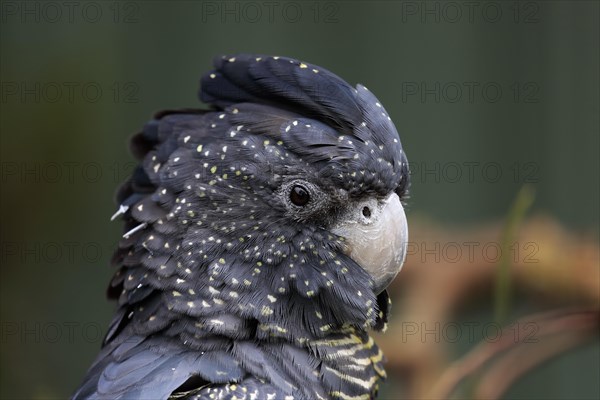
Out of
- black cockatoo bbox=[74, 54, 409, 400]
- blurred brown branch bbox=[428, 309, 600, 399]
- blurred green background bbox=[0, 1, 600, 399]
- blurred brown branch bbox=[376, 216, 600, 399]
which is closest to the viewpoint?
black cockatoo bbox=[74, 54, 409, 400]

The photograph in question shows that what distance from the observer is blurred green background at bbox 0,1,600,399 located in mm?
4805

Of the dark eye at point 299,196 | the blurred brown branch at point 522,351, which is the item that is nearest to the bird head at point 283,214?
the dark eye at point 299,196

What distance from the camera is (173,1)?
5254mm

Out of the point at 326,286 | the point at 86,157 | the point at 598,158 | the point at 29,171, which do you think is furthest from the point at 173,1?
the point at 326,286

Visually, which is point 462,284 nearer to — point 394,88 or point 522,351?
point 522,351

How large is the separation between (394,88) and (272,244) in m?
3.14

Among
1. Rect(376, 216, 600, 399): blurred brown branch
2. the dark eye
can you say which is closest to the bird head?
the dark eye

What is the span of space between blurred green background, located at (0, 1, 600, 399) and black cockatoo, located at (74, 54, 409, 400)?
7.51 feet

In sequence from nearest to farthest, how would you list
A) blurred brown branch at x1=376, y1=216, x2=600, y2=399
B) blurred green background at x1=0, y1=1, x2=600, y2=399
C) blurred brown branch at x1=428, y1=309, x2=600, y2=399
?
1. blurred brown branch at x1=428, y1=309, x2=600, y2=399
2. blurred brown branch at x1=376, y1=216, x2=600, y2=399
3. blurred green background at x1=0, y1=1, x2=600, y2=399

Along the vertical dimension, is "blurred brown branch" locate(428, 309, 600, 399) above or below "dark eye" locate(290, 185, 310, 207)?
below

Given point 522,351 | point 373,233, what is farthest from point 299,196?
point 522,351

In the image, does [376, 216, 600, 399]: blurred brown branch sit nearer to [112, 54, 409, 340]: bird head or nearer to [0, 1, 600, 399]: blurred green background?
[112, 54, 409, 340]: bird head

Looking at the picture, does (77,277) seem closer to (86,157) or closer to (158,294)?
(86,157)

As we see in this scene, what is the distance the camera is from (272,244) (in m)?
2.37
